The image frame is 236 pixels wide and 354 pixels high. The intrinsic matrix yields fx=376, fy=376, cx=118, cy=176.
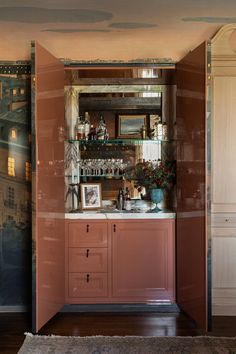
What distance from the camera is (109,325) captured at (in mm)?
3381

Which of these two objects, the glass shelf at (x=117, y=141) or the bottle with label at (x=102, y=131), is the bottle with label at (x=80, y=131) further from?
the bottle with label at (x=102, y=131)

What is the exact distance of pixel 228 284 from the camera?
360cm

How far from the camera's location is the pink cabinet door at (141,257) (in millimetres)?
3705

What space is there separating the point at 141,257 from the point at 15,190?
1417mm

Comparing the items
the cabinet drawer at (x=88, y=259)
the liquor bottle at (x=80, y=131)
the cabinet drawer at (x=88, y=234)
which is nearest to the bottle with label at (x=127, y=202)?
the cabinet drawer at (x=88, y=234)

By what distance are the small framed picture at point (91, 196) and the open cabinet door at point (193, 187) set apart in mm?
854

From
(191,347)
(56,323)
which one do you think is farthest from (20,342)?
(191,347)

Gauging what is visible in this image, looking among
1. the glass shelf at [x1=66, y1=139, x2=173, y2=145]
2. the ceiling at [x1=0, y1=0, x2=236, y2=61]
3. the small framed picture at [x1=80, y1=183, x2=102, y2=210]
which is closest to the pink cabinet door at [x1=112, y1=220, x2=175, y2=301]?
the small framed picture at [x1=80, y1=183, x2=102, y2=210]

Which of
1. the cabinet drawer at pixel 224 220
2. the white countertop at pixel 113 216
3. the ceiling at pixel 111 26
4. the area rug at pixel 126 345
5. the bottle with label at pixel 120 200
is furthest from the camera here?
the bottle with label at pixel 120 200

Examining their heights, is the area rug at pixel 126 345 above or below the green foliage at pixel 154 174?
below

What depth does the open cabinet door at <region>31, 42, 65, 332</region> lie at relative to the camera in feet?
10.1

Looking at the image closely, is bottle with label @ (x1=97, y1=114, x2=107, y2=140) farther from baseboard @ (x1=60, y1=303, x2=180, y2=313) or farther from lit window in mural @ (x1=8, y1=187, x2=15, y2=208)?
baseboard @ (x1=60, y1=303, x2=180, y2=313)

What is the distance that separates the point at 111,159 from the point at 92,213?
25.9 inches

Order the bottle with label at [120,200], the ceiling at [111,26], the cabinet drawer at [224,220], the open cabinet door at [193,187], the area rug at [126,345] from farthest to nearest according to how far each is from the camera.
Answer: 1. the bottle with label at [120,200]
2. the cabinet drawer at [224,220]
3. the ceiling at [111,26]
4. the open cabinet door at [193,187]
5. the area rug at [126,345]
